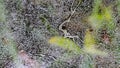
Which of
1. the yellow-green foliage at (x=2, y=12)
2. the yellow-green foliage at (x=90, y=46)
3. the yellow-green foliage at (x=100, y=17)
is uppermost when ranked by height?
the yellow-green foliage at (x=2, y=12)

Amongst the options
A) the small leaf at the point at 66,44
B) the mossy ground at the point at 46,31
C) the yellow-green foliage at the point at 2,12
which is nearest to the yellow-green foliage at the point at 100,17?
the mossy ground at the point at 46,31

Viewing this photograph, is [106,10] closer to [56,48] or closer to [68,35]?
[68,35]

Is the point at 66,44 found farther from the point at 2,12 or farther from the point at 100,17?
the point at 2,12

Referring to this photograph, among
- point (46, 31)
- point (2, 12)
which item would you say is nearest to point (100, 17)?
point (46, 31)

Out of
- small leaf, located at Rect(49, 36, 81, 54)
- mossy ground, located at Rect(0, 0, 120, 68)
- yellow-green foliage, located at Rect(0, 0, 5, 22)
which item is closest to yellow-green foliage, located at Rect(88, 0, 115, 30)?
mossy ground, located at Rect(0, 0, 120, 68)

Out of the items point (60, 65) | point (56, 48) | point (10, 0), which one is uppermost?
point (10, 0)

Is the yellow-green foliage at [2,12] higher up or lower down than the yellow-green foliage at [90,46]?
higher up

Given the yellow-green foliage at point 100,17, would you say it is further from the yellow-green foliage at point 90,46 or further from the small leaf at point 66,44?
the small leaf at point 66,44

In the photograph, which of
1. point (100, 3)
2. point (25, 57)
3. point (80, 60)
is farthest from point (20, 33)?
point (100, 3)
